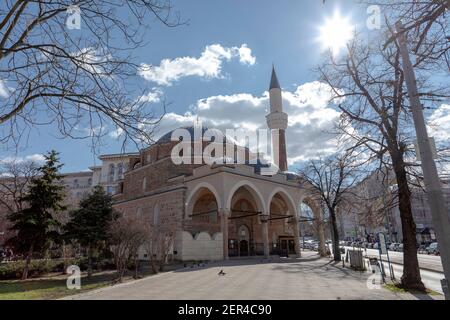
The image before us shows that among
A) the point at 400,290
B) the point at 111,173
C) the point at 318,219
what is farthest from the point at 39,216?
the point at 111,173

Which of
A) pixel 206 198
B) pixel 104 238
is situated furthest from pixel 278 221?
pixel 104 238

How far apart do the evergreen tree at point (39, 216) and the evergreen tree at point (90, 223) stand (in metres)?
1.02

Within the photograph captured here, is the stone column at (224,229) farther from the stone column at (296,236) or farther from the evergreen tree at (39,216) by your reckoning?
the evergreen tree at (39,216)

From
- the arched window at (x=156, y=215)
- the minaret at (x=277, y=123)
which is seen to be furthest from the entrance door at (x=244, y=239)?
the minaret at (x=277, y=123)

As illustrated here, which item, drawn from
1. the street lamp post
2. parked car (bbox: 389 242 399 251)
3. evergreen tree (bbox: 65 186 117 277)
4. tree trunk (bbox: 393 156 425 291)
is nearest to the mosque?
evergreen tree (bbox: 65 186 117 277)

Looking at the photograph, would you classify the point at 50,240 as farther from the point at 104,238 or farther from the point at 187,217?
the point at 187,217

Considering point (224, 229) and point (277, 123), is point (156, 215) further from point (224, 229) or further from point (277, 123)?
point (277, 123)

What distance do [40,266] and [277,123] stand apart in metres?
27.2

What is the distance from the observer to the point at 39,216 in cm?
1858

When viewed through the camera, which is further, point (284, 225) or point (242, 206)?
point (284, 225)

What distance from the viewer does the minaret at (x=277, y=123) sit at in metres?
37.1

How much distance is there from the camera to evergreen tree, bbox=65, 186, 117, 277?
19.1 m

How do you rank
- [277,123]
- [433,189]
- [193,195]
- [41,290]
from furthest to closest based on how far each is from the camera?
1. [277,123]
2. [193,195]
3. [41,290]
4. [433,189]
